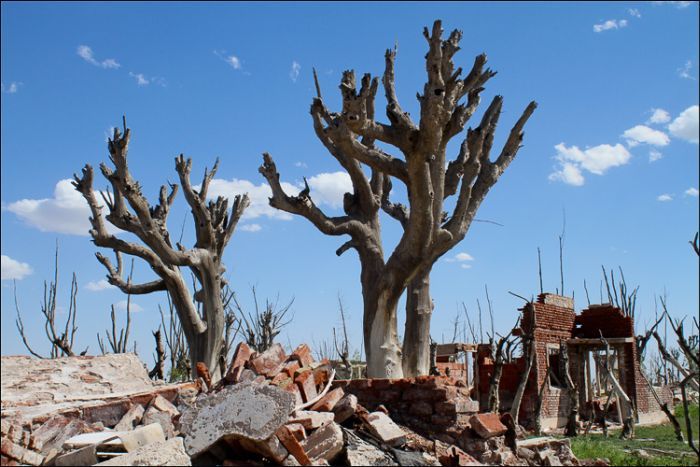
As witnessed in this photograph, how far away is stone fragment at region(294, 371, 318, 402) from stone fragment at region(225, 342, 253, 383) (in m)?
0.70

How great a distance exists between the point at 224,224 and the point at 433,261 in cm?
595

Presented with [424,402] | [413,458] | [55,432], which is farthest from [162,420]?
[424,402]

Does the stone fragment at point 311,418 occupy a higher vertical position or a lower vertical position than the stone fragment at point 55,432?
higher

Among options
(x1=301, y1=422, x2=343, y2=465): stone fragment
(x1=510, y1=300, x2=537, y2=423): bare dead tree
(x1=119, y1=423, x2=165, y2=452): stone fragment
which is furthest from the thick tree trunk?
(x1=119, y1=423, x2=165, y2=452): stone fragment

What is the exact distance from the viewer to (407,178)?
32.4 ft

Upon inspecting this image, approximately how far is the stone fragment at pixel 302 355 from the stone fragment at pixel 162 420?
5.86ft

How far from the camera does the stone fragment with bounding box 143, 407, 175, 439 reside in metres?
6.57

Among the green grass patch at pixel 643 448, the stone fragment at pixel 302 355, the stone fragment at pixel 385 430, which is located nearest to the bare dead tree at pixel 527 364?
the green grass patch at pixel 643 448

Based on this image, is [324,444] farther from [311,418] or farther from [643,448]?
[643,448]

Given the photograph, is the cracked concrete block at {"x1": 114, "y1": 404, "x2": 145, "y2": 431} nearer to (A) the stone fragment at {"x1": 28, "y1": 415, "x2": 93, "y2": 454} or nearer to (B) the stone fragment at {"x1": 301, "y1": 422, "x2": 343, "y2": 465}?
(A) the stone fragment at {"x1": 28, "y1": 415, "x2": 93, "y2": 454}

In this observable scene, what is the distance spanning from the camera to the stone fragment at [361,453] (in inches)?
249

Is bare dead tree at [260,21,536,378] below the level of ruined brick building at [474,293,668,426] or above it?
above

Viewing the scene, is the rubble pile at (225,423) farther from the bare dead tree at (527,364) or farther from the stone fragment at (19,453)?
the bare dead tree at (527,364)

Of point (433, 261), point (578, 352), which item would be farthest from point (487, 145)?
point (578, 352)
